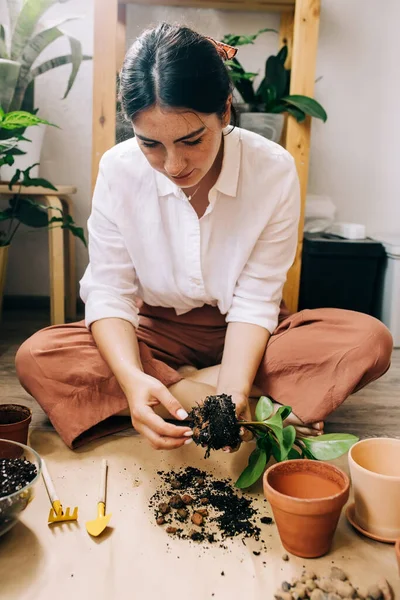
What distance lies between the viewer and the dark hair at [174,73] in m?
1.02

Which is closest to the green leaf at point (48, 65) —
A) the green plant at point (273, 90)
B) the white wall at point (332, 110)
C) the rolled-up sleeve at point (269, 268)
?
the white wall at point (332, 110)

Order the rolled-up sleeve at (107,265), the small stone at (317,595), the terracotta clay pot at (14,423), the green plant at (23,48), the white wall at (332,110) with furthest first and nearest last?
the white wall at (332,110) < the green plant at (23,48) < the rolled-up sleeve at (107,265) < the terracotta clay pot at (14,423) < the small stone at (317,595)

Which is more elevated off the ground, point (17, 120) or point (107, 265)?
point (17, 120)

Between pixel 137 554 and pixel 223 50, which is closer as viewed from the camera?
pixel 137 554

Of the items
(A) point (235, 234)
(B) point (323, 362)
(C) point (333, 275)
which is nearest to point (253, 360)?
(B) point (323, 362)

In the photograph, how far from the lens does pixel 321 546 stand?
38.2 inches

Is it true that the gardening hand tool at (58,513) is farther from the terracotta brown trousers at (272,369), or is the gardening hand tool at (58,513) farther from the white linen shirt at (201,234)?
the white linen shirt at (201,234)

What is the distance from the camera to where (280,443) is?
1062mm

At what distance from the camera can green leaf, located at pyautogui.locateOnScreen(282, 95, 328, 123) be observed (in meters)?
2.02

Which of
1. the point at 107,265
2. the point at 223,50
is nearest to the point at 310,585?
the point at 107,265

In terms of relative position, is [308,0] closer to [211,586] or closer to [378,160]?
[378,160]

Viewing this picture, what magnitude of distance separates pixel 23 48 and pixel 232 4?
750mm

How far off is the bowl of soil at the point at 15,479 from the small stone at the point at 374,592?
520mm

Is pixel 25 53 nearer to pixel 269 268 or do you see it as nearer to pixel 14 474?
pixel 269 268
